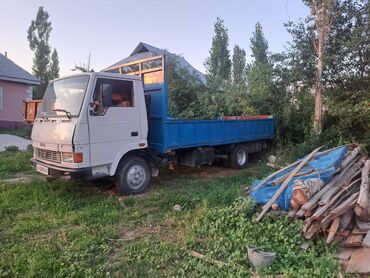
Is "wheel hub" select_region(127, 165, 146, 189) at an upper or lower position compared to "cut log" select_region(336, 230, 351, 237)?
upper

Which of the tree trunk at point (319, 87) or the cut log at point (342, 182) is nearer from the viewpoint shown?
the cut log at point (342, 182)

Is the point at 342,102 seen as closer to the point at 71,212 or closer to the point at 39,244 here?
the point at 71,212

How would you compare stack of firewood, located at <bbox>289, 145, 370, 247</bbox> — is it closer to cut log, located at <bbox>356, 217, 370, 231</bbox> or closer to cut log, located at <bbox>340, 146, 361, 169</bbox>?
cut log, located at <bbox>356, 217, 370, 231</bbox>

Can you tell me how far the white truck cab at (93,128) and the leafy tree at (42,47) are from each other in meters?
27.7

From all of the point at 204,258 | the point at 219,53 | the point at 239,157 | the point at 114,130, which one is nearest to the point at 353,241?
the point at 204,258

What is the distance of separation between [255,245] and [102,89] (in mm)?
3780

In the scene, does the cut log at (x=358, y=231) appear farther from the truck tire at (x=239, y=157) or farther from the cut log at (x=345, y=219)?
the truck tire at (x=239, y=157)

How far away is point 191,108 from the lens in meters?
11.7

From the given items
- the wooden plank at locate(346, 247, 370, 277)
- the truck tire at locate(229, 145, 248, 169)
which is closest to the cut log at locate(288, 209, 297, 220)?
the wooden plank at locate(346, 247, 370, 277)

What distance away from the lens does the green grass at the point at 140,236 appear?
359 centimetres

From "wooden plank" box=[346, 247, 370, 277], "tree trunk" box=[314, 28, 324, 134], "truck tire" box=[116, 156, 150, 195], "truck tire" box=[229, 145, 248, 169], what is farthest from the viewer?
"tree trunk" box=[314, 28, 324, 134]

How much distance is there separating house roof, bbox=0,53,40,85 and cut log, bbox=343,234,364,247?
18013 mm

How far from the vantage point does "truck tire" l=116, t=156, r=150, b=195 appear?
6.40 m

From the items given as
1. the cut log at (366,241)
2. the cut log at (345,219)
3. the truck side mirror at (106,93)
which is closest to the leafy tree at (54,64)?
the truck side mirror at (106,93)
